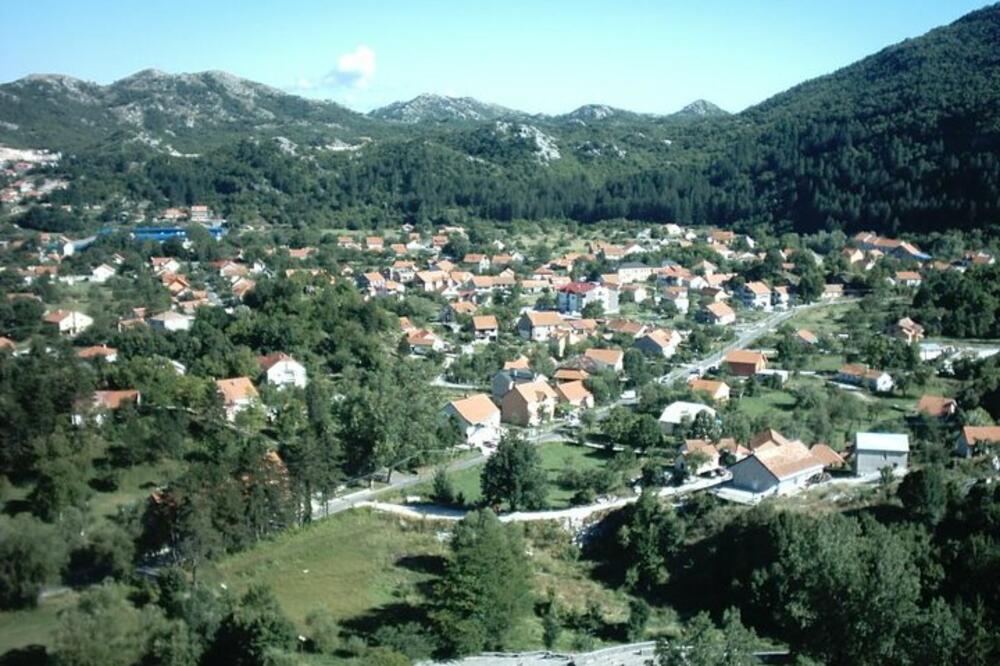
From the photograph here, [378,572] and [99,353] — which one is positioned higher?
[99,353]

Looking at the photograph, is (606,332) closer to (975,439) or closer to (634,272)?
(634,272)

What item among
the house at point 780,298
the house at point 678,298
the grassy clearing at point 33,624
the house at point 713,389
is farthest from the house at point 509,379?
the house at point 780,298

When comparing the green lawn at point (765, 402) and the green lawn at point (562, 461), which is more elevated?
the green lawn at point (765, 402)

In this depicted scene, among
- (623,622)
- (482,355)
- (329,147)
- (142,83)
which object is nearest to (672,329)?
(482,355)

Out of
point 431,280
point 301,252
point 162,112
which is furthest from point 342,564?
point 162,112

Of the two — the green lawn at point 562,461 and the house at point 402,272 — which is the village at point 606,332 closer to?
the house at point 402,272

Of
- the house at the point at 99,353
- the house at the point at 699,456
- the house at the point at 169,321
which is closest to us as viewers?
the house at the point at 699,456
